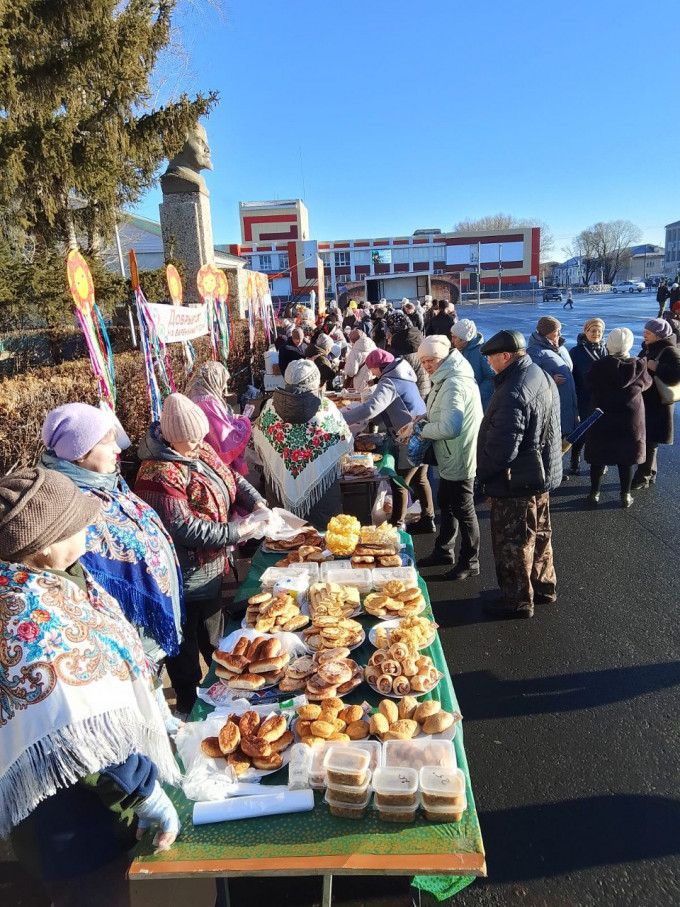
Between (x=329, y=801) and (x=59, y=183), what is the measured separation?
30.8 feet

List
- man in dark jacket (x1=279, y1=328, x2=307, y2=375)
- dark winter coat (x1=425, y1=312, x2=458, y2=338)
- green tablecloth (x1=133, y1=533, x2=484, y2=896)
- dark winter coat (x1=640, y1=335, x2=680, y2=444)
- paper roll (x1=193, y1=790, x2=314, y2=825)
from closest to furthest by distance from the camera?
green tablecloth (x1=133, y1=533, x2=484, y2=896), paper roll (x1=193, y1=790, x2=314, y2=825), dark winter coat (x1=640, y1=335, x2=680, y2=444), man in dark jacket (x1=279, y1=328, x2=307, y2=375), dark winter coat (x1=425, y1=312, x2=458, y2=338)

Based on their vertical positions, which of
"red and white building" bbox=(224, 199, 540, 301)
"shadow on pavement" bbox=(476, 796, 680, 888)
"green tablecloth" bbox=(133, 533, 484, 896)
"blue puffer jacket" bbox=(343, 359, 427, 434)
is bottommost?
"shadow on pavement" bbox=(476, 796, 680, 888)

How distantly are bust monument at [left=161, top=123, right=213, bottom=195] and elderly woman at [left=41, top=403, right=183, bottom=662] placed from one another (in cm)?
1047

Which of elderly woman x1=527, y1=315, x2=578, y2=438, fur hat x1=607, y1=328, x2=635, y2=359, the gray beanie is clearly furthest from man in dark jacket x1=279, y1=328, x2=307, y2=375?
fur hat x1=607, y1=328, x2=635, y2=359

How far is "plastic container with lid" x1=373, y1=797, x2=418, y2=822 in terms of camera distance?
1.61 m

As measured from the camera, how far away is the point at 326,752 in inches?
70.1

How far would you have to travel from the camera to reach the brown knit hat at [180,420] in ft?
8.76

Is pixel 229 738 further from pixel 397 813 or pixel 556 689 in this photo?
pixel 556 689

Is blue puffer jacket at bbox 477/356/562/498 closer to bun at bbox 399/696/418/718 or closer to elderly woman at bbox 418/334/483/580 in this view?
elderly woman at bbox 418/334/483/580

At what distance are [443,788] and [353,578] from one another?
1.37m

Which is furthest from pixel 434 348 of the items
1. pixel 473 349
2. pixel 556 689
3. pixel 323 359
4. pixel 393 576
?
pixel 323 359

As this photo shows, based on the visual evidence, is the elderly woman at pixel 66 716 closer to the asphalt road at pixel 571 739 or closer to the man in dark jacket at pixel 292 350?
the asphalt road at pixel 571 739

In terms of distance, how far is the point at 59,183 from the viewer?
8.20 metres

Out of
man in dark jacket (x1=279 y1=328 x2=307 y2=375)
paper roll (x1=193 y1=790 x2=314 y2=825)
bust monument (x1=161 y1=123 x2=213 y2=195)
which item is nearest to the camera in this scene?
paper roll (x1=193 y1=790 x2=314 y2=825)
